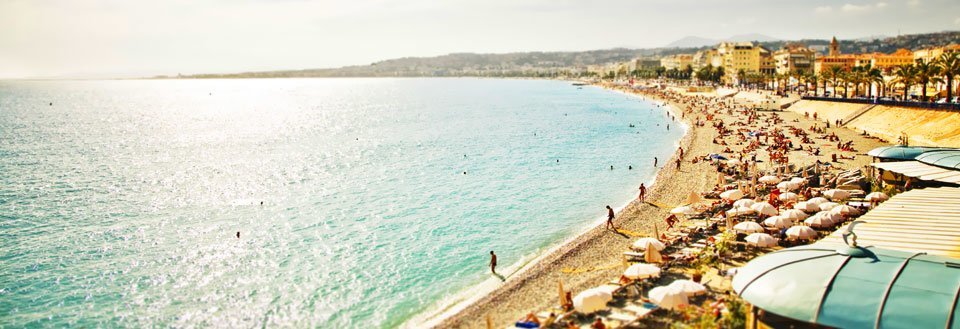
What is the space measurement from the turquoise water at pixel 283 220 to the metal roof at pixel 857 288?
1141 cm

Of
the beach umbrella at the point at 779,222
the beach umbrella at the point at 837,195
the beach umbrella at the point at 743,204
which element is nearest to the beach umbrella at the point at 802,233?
the beach umbrella at the point at 779,222

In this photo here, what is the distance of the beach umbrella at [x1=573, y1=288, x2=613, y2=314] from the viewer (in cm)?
1619

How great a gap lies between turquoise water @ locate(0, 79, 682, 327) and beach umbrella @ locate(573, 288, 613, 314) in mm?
6297

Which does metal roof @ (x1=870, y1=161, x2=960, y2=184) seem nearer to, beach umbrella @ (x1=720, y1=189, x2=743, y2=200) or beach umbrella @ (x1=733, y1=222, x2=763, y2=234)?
beach umbrella @ (x1=720, y1=189, x2=743, y2=200)

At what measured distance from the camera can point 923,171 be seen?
2473 cm

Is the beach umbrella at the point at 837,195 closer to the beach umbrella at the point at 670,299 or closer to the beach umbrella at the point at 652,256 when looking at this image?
the beach umbrella at the point at 652,256

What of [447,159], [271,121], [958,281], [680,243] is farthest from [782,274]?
[271,121]

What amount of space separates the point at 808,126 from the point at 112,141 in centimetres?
7717

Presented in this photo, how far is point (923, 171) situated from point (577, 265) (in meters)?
15.1

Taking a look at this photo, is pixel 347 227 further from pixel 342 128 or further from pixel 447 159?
pixel 342 128

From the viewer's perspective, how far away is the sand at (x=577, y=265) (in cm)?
1856

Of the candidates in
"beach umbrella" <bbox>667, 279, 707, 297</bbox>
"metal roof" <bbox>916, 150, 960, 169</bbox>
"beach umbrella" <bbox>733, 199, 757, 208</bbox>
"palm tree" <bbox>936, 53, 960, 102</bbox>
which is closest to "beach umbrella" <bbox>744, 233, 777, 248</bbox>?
"beach umbrella" <bbox>733, 199, 757, 208</bbox>

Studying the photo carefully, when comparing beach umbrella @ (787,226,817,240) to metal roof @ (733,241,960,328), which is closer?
metal roof @ (733,241,960,328)

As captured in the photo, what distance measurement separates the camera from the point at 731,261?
65.6ft
